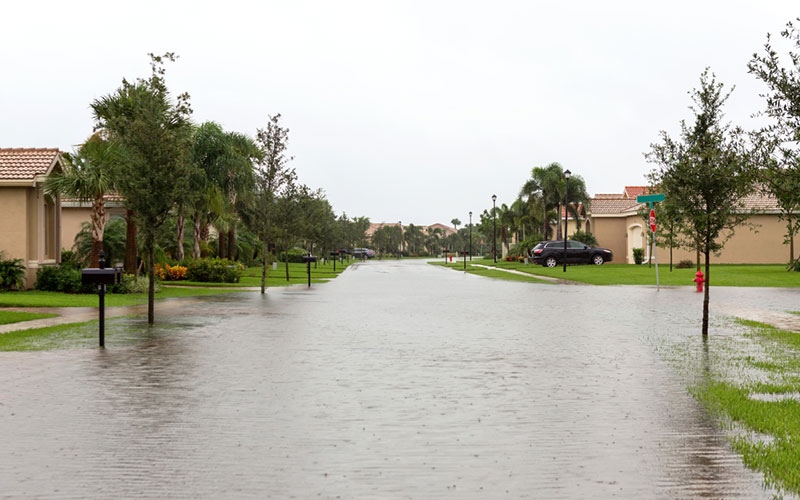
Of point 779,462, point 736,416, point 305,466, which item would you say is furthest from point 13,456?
point 736,416

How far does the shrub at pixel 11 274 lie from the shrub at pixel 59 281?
72 cm

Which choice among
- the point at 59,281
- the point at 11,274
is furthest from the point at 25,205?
the point at 59,281

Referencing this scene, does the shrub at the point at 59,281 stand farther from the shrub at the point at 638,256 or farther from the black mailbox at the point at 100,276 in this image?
the shrub at the point at 638,256

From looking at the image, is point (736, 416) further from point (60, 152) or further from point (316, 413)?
point (60, 152)

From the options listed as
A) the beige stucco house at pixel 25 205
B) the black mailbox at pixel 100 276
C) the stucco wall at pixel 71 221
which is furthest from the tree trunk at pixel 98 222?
the stucco wall at pixel 71 221

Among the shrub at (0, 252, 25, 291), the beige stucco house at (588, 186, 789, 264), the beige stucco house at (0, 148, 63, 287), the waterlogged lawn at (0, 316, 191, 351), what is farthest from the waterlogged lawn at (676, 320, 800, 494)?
the beige stucco house at (588, 186, 789, 264)

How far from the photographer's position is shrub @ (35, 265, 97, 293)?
25.1 metres

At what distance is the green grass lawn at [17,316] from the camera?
16.1 meters

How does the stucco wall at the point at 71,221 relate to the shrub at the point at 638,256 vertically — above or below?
above

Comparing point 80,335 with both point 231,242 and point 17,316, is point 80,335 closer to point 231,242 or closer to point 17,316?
point 17,316

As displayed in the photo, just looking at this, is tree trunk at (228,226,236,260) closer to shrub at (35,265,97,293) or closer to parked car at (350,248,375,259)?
shrub at (35,265,97,293)

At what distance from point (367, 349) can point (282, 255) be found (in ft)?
191

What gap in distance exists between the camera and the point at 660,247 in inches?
1720

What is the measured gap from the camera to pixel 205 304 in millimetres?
21719
